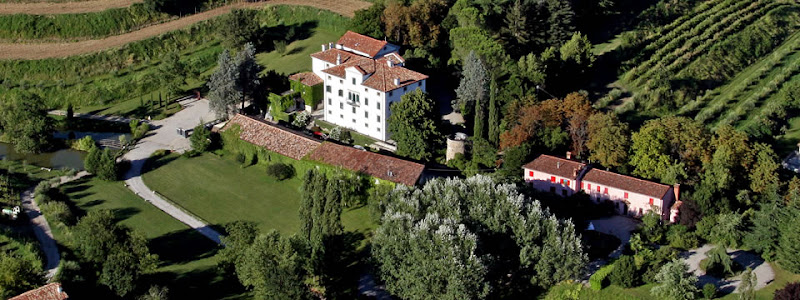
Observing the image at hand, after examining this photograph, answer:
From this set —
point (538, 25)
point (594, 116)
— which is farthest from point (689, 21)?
point (594, 116)

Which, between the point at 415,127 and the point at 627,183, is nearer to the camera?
the point at 627,183

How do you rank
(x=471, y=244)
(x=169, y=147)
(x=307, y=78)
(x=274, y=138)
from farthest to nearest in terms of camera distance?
(x=307, y=78)
(x=169, y=147)
(x=274, y=138)
(x=471, y=244)

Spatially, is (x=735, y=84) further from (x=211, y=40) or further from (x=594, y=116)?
(x=211, y=40)

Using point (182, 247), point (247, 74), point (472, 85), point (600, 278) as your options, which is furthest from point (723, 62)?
point (182, 247)

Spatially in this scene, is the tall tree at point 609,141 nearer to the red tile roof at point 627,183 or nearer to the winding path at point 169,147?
the red tile roof at point 627,183

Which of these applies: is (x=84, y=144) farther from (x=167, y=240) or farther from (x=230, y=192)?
(x=167, y=240)

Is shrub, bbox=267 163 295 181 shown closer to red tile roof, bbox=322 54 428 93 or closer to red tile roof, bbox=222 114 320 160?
red tile roof, bbox=222 114 320 160

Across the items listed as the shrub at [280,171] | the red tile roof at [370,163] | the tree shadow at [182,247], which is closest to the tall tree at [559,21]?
the red tile roof at [370,163]

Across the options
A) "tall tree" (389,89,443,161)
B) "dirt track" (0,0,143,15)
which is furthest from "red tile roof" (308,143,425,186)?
"dirt track" (0,0,143,15)
